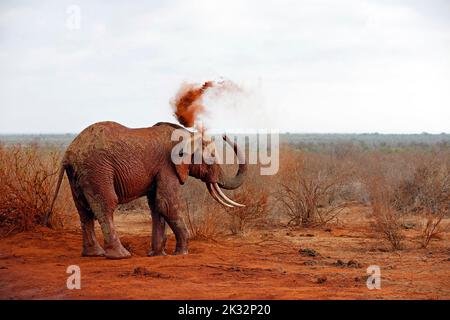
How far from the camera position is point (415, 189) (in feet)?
54.3

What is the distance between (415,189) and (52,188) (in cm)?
918

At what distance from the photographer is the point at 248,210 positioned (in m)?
13.3

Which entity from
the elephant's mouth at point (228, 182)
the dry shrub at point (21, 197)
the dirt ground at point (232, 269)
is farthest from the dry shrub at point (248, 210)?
the dry shrub at point (21, 197)

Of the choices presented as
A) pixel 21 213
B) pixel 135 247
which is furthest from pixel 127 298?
pixel 21 213

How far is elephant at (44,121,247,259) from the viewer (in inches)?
357

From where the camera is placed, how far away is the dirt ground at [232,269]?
288 inches

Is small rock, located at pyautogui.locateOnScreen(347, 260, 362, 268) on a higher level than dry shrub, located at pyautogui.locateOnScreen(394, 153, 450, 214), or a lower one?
lower

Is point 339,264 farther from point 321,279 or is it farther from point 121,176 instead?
point 121,176

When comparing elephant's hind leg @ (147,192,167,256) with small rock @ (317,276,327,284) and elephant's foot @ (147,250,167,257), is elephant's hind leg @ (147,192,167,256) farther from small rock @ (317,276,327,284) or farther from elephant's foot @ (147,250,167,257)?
small rock @ (317,276,327,284)

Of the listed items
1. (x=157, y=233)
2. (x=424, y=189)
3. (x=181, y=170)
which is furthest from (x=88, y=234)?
(x=424, y=189)

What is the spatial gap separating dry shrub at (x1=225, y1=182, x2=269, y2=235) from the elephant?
3.02m

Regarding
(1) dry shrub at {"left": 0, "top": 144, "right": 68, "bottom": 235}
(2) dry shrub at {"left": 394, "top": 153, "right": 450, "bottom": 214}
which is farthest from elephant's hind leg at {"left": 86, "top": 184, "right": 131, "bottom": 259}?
(2) dry shrub at {"left": 394, "top": 153, "right": 450, "bottom": 214}

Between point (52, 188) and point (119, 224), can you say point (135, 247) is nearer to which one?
point (52, 188)
